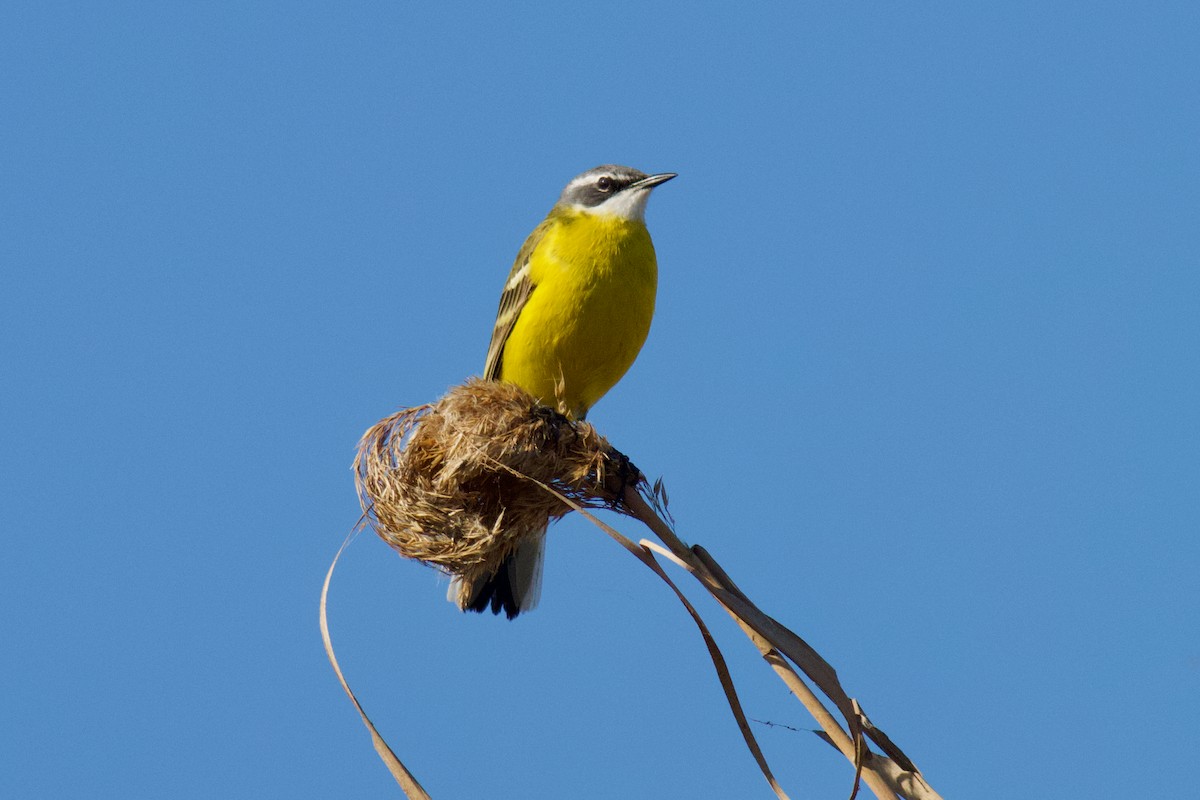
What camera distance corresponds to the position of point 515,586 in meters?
6.22

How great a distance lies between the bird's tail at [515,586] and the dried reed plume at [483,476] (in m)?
1.31

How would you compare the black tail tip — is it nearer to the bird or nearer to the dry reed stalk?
the bird

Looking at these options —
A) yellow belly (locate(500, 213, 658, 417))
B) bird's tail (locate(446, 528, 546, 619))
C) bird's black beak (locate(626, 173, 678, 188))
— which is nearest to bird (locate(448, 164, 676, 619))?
yellow belly (locate(500, 213, 658, 417))

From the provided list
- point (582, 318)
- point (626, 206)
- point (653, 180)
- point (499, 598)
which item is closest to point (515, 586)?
point (499, 598)

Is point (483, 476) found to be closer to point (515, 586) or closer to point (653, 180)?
point (515, 586)

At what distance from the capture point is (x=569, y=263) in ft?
23.9

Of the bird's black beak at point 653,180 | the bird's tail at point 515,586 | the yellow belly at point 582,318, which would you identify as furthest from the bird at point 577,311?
the bird's black beak at point 653,180

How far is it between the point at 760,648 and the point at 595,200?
5403 mm

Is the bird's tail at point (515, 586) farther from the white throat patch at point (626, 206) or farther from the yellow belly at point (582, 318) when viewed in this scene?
the white throat patch at point (626, 206)

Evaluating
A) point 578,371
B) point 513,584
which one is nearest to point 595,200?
point 578,371

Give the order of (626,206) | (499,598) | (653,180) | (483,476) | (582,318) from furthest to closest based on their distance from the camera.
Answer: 1. (653,180)
2. (626,206)
3. (582,318)
4. (499,598)
5. (483,476)

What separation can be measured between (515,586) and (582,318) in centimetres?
168

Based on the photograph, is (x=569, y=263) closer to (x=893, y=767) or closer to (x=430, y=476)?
(x=430, y=476)

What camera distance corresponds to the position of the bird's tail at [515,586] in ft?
20.0
